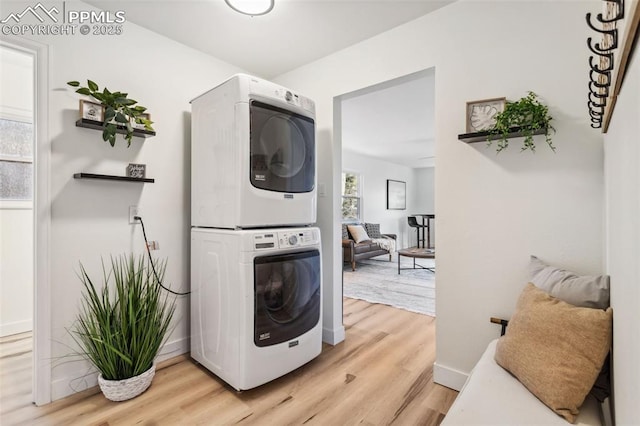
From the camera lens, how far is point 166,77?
7.88 feet

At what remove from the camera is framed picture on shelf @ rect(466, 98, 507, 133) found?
5.82 feet

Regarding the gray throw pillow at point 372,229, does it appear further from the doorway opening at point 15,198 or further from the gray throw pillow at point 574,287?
the doorway opening at point 15,198

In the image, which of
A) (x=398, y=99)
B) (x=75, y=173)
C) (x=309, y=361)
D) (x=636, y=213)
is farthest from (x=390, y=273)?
(x=636, y=213)

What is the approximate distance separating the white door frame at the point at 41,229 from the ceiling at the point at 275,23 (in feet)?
1.99

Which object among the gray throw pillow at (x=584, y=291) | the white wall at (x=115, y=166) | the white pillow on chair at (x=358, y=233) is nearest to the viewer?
the gray throw pillow at (x=584, y=291)

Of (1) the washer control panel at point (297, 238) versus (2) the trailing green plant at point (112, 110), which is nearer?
(2) the trailing green plant at point (112, 110)

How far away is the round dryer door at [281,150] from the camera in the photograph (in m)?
1.94

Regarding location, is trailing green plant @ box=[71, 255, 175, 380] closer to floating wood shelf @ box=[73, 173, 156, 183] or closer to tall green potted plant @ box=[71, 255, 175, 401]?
tall green potted plant @ box=[71, 255, 175, 401]

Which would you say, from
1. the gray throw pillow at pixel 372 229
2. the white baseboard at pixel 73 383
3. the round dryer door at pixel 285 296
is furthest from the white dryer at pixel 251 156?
the gray throw pillow at pixel 372 229

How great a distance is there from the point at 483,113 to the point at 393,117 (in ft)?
9.00

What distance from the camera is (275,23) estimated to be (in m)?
2.20

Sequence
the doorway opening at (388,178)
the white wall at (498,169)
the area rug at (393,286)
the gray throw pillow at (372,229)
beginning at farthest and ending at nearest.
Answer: the gray throw pillow at (372,229) → the area rug at (393,286) → the doorway opening at (388,178) → the white wall at (498,169)

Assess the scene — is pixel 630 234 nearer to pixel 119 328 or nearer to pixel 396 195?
pixel 119 328

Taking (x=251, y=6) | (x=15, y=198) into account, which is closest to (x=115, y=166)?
(x=251, y=6)
